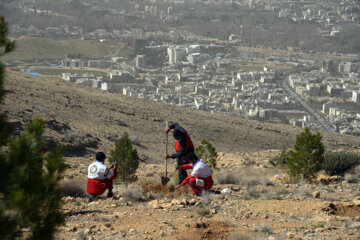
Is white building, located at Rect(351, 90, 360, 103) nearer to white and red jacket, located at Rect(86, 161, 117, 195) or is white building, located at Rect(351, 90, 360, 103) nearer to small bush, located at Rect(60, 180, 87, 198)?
small bush, located at Rect(60, 180, 87, 198)

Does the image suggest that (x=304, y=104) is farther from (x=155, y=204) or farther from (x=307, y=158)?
(x=155, y=204)

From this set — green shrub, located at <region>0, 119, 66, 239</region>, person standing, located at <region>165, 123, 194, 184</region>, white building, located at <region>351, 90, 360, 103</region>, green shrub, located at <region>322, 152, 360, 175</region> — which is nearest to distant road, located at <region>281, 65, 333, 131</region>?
white building, located at <region>351, 90, 360, 103</region>

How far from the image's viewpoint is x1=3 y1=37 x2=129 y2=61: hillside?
218ft

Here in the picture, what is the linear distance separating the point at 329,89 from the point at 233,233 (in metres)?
59.3

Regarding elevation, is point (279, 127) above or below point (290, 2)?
below

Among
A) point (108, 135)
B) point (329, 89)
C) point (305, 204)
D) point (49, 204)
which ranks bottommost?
point (329, 89)

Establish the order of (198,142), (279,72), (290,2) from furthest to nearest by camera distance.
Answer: (290,2)
(279,72)
(198,142)

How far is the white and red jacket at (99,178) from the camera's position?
7.13 metres

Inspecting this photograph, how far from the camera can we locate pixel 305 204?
7.00m

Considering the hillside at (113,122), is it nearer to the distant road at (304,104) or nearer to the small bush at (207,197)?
the small bush at (207,197)

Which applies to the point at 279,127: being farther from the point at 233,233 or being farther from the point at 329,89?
the point at 329,89

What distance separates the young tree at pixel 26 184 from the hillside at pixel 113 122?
11.7 m

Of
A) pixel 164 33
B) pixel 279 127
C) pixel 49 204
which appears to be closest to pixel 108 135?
pixel 279 127

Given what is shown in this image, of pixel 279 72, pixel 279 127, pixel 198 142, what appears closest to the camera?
pixel 198 142
